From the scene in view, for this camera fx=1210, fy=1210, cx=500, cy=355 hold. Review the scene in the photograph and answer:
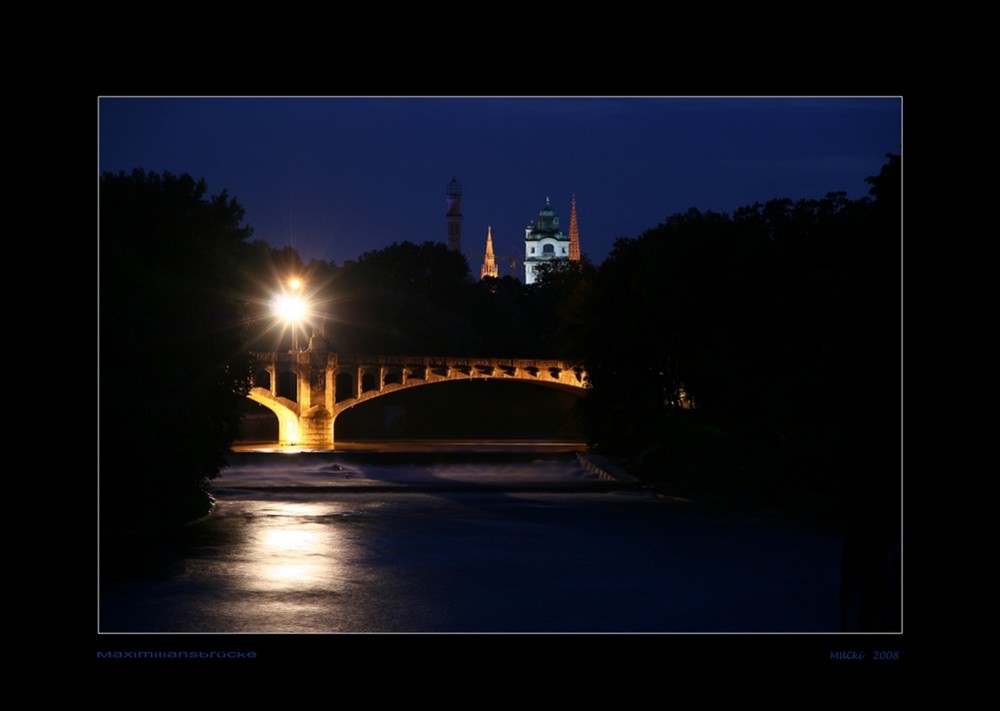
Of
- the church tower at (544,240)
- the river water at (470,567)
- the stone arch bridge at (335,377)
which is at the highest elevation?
the church tower at (544,240)

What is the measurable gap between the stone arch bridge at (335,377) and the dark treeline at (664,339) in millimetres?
2813

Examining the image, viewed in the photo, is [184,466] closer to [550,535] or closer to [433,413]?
[550,535]

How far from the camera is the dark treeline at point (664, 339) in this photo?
15.3m

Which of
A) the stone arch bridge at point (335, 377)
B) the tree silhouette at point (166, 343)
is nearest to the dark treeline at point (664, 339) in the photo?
the tree silhouette at point (166, 343)

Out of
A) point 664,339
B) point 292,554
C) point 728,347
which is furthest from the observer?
point 664,339

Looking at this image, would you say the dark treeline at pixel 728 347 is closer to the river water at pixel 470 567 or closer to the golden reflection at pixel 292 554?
the river water at pixel 470 567

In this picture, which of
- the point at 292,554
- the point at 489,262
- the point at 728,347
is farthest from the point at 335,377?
the point at 489,262

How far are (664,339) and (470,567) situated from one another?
17721 mm

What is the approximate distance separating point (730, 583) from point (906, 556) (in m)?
10.0

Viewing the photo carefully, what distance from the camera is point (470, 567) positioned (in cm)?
2047

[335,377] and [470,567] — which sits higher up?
[335,377]

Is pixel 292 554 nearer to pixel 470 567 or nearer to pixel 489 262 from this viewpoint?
pixel 470 567

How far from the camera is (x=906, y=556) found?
9172 mm

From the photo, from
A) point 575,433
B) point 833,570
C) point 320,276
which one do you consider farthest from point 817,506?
point 320,276
